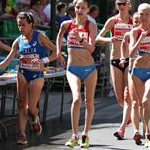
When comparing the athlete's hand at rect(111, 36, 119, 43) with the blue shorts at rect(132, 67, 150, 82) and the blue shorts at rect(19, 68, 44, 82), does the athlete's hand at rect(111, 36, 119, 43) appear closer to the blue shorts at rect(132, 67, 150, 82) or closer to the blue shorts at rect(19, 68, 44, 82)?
the blue shorts at rect(132, 67, 150, 82)

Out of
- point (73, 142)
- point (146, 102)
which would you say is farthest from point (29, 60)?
point (146, 102)

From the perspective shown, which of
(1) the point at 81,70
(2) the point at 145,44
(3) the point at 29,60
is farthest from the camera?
(3) the point at 29,60

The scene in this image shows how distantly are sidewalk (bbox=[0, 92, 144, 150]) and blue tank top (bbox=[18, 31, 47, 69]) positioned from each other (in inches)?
46.6

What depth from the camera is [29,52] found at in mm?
10438

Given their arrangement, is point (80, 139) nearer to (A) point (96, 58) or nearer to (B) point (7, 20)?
(A) point (96, 58)

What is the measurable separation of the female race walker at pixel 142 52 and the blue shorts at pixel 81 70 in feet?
2.10

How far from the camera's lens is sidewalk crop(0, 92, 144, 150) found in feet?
34.5

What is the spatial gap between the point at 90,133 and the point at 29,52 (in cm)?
211

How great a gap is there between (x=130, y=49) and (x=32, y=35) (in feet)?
4.71

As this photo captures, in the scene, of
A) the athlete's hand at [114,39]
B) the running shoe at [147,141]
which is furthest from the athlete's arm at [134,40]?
the running shoe at [147,141]

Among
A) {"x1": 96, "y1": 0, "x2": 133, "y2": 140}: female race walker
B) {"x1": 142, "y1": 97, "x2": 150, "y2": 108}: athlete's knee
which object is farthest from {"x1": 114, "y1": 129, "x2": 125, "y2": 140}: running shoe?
{"x1": 142, "y1": 97, "x2": 150, "y2": 108}: athlete's knee

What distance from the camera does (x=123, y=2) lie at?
36.5ft

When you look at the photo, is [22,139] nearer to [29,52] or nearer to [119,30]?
[29,52]

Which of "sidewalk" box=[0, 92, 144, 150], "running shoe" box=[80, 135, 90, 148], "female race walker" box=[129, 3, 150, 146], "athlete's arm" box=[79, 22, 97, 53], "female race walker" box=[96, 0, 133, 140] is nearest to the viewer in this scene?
"female race walker" box=[129, 3, 150, 146]
